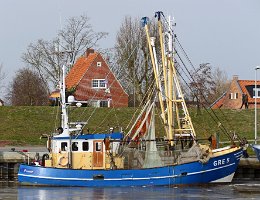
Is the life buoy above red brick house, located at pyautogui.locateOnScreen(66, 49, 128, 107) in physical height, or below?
below

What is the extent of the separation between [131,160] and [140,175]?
52.7 inches

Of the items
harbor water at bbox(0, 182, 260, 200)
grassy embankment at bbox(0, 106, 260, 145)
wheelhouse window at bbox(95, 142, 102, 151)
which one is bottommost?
harbor water at bbox(0, 182, 260, 200)

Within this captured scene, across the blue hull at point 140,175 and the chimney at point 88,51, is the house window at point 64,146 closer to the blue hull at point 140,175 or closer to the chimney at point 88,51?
the blue hull at point 140,175

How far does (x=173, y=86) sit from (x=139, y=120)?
2.96 metres

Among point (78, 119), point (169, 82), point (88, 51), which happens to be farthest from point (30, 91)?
point (169, 82)

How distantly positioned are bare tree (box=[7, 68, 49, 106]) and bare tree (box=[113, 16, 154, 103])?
1500 cm

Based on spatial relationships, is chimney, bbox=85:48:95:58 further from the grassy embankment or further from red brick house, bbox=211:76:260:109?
red brick house, bbox=211:76:260:109

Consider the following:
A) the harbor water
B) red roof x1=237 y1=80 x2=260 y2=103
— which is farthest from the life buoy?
red roof x1=237 y1=80 x2=260 y2=103

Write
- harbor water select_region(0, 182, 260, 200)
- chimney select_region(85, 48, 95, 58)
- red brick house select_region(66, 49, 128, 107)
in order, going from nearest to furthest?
harbor water select_region(0, 182, 260, 200)
red brick house select_region(66, 49, 128, 107)
chimney select_region(85, 48, 95, 58)

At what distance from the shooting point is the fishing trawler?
39.9m

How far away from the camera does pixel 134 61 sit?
82750mm

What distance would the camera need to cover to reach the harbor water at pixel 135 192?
35.7 meters

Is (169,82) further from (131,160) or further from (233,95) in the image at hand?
(233,95)

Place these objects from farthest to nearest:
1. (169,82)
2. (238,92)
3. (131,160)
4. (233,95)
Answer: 1. (233,95)
2. (238,92)
3. (169,82)
4. (131,160)
